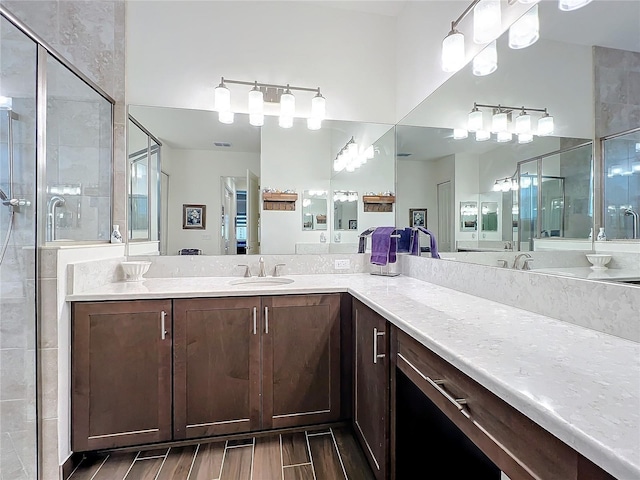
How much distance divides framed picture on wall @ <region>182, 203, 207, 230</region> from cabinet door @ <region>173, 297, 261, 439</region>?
2.63ft

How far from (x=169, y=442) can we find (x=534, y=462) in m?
1.79

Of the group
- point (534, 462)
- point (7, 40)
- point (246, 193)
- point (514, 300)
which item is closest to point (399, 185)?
point (246, 193)

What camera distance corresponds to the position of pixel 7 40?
5.11ft

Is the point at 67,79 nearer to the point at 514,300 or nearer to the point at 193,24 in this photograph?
the point at 193,24

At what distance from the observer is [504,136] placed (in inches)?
57.7

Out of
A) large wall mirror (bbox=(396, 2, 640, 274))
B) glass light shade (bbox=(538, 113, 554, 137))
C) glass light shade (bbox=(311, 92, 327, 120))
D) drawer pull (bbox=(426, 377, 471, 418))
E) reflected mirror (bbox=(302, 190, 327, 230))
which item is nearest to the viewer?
drawer pull (bbox=(426, 377, 471, 418))

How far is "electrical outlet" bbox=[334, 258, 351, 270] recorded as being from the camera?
2488 millimetres

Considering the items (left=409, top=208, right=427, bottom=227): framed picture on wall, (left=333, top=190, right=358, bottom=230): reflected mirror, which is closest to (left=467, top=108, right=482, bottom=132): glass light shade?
(left=409, top=208, right=427, bottom=227): framed picture on wall

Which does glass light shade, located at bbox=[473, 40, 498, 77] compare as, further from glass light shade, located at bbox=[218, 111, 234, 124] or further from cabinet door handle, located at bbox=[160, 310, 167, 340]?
cabinet door handle, located at bbox=[160, 310, 167, 340]

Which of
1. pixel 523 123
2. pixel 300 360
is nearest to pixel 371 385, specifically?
pixel 300 360

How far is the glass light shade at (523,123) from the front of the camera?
52.7 inches

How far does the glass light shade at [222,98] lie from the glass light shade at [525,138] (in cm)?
190

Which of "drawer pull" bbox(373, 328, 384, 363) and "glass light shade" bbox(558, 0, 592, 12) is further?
"drawer pull" bbox(373, 328, 384, 363)

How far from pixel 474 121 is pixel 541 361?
132 cm
